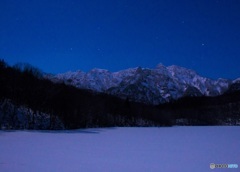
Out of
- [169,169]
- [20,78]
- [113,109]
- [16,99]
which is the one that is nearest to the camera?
[169,169]

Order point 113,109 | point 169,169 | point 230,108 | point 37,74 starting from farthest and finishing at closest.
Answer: point 230,108 < point 113,109 < point 37,74 < point 169,169

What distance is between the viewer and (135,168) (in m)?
11.7

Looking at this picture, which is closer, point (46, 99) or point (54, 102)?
point (46, 99)

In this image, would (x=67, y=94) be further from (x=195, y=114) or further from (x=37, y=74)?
(x=195, y=114)

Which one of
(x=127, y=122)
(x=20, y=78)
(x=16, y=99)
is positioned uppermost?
(x=20, y=78)

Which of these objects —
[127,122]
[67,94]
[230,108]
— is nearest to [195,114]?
[230,108]

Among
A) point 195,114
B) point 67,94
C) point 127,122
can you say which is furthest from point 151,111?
point 67,94

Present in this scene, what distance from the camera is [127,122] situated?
10238cm

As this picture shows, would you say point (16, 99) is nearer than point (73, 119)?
Yes

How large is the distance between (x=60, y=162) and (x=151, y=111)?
371 feet

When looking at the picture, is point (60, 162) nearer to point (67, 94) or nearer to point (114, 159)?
point (114, 159)

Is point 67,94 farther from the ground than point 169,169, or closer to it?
farther from the ground

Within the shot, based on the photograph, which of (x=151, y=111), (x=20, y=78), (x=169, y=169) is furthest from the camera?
(x=151, y=111)

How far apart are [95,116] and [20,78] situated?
91.9 feet
